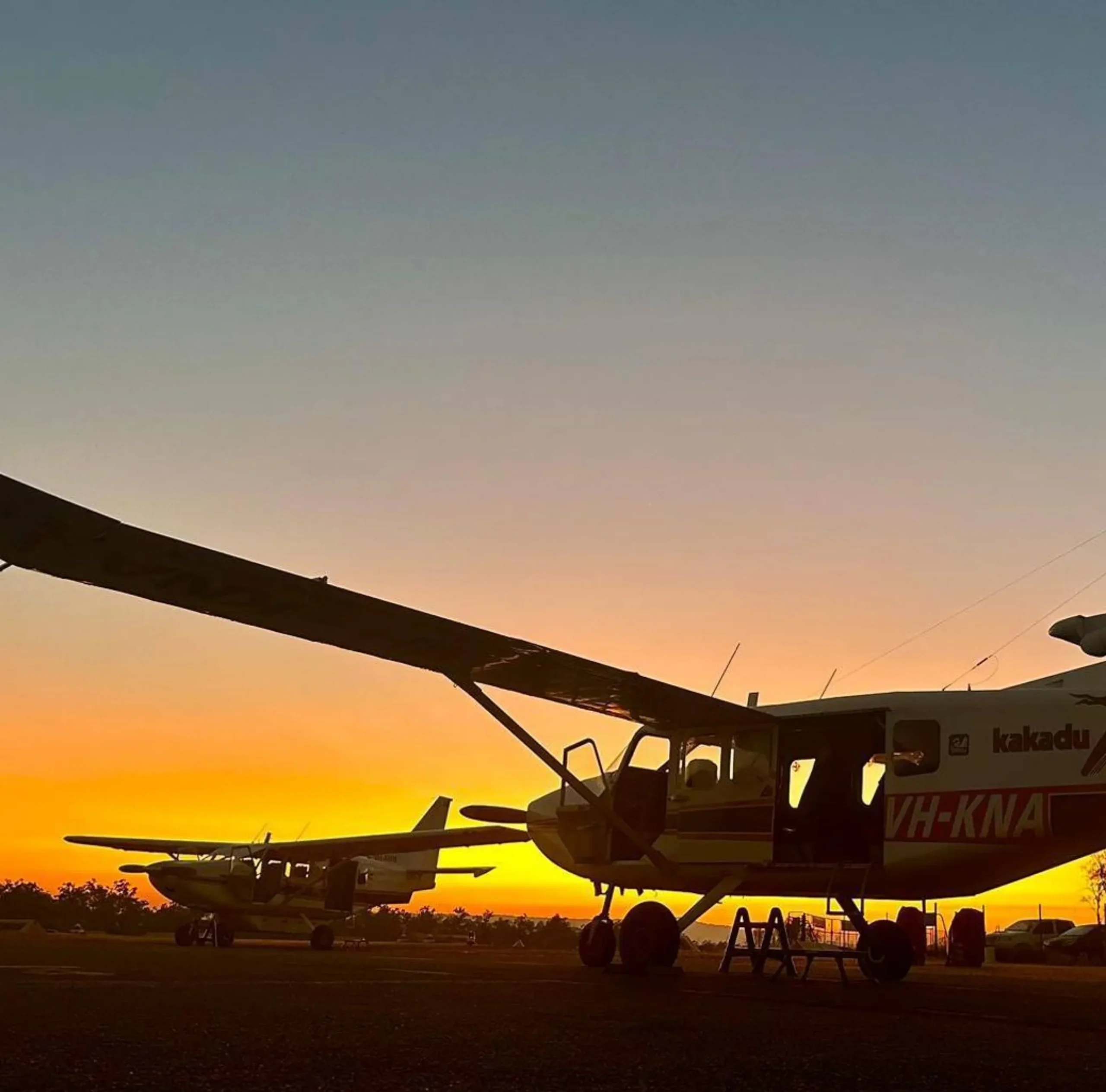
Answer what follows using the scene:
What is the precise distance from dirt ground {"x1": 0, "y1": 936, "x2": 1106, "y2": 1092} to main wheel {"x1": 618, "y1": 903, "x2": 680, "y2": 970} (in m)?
0.84

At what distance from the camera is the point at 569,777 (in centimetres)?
1338

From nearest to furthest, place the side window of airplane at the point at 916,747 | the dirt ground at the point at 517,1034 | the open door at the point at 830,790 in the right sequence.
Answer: the dirt ground at the point at 517,1034, the side window of airplane at the point at 916,747, the open door at the point at 830,790

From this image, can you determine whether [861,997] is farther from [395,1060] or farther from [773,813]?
[395,1060]

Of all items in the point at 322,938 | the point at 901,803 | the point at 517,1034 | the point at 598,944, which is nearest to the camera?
the point at 517,1034

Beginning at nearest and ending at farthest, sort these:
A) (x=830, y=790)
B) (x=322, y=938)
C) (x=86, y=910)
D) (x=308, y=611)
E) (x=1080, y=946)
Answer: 1. (x=308, y=611)
2. (x=830, y=790)
3. (x=322, y=938)
4. (x=1080, y=946)
5. (x=86, y=910)

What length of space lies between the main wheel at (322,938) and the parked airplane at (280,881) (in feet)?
0.06

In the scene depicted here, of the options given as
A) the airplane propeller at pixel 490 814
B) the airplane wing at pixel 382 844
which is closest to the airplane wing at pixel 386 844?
the airplane wing at pixel 382 844

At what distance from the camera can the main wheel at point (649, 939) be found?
40.9ft

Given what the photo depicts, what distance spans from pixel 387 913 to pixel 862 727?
48.3 m

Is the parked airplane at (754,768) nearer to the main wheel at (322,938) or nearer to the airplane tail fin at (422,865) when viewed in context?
the main wheel at (322,938)

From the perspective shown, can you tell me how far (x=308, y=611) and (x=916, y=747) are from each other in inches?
236

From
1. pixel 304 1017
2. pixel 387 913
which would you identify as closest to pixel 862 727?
pixel 304 1017

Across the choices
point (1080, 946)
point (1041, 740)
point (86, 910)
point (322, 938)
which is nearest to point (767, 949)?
point (1041, 740)

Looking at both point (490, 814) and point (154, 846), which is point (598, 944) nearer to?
point (490, 814)
